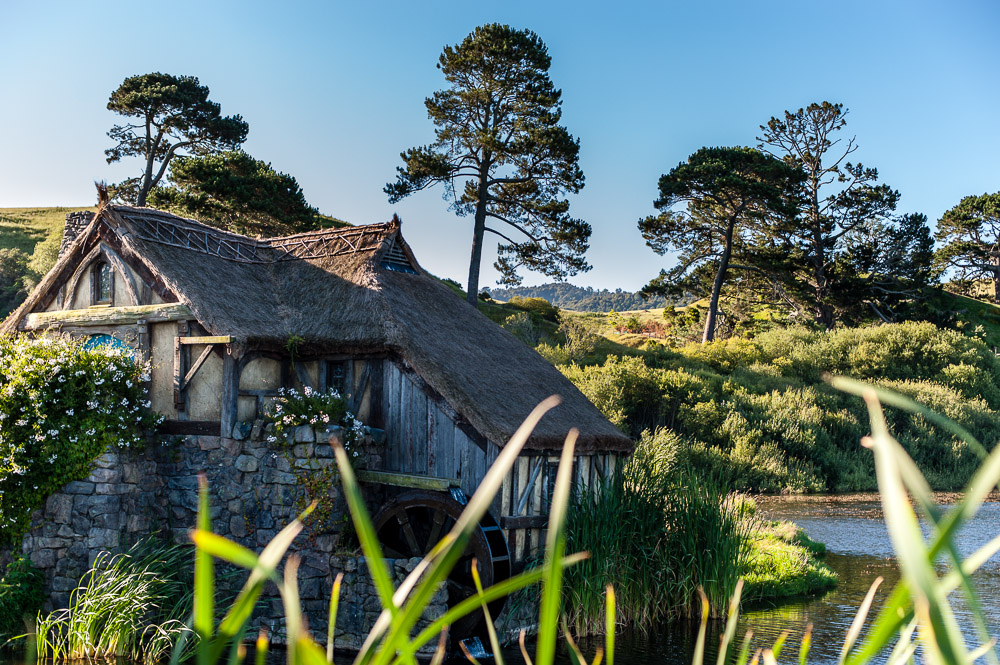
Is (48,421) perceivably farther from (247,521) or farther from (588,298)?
(588,298)

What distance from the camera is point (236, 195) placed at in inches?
1082

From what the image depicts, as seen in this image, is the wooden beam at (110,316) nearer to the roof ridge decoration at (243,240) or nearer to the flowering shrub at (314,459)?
the roof ridge decoration at (243,240)

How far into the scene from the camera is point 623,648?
405 inches

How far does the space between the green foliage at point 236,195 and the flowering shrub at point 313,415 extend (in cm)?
1809

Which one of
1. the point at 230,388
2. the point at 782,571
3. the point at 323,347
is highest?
the point at 323,347

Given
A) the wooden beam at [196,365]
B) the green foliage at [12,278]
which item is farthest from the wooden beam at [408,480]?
the green foliage at [12,278]

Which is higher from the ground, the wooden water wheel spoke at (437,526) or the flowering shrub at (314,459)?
the flowering shrub at (314,459)

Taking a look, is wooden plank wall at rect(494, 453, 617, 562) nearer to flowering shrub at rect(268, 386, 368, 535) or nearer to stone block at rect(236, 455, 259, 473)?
flowering shrub at rect(268, 386, 368, 535)

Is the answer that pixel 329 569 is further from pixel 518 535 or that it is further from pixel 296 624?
pixel 296 624

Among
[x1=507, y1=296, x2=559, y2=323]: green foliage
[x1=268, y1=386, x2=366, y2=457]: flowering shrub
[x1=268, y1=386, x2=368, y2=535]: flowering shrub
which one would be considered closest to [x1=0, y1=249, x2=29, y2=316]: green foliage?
[x1=507, y1=296, x2=559, y2=323]: green foliage

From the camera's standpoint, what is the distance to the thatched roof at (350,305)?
1136 centimetres

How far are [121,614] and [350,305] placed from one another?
5.07 metres

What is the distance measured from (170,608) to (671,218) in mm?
29986

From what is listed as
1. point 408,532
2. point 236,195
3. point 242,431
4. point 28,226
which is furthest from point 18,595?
point 28,226
